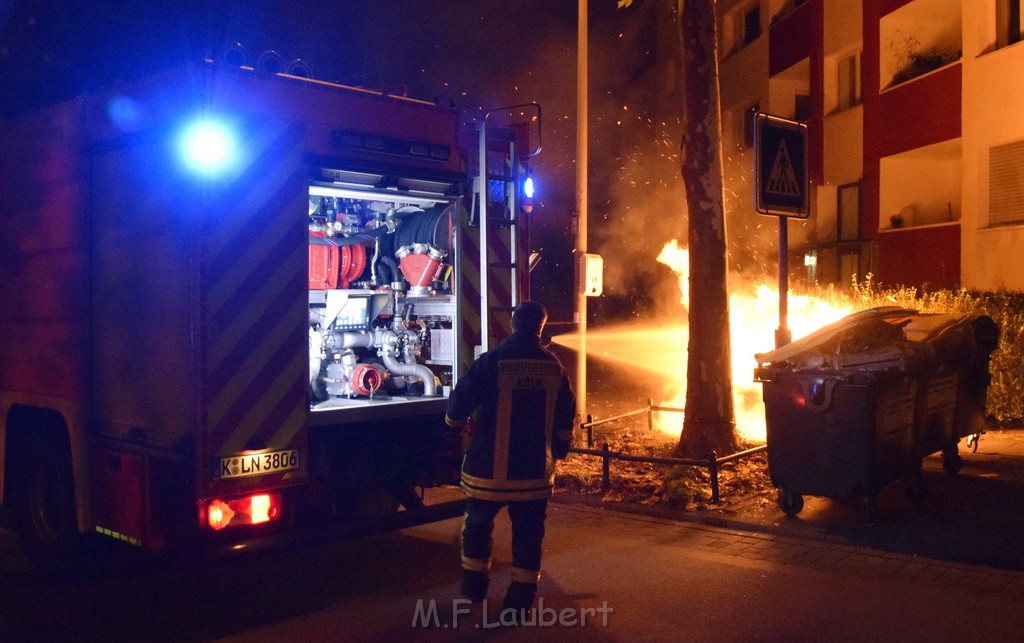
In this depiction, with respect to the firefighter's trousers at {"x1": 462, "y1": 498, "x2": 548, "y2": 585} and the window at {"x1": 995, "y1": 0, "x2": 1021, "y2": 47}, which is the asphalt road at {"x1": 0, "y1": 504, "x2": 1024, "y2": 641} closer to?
the firefighter's trousers at {"x1": 462, "y1": 498, "x2": 548, "y2": 585}

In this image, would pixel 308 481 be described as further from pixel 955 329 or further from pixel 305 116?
pixel 955 329

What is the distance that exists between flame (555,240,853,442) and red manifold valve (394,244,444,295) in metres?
4.00

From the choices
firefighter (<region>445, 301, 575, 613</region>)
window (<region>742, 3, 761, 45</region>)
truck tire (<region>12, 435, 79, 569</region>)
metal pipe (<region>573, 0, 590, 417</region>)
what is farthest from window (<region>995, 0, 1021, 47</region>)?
truck tire (<region>12, 435, 79, 569</region>)

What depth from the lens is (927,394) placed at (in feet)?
25.6

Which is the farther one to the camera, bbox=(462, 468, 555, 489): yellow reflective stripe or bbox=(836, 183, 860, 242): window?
bbox=(836, 183, 860, 242): window

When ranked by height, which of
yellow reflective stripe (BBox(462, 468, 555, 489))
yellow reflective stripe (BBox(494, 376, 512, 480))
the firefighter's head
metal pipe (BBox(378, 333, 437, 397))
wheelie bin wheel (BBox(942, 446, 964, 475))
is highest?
the firefighter's head

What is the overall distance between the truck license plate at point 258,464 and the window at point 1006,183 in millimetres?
13610

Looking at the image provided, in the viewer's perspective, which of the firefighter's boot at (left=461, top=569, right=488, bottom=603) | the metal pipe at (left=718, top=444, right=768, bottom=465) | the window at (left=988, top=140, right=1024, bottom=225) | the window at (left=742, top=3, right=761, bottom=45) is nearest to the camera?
the firefighter's boot at (left=461, top=569, right=488, bottom=603)

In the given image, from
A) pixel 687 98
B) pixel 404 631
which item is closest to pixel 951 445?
pixel 687 98

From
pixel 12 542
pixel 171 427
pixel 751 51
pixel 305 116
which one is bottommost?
pixel 12 542

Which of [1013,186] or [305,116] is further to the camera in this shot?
[1013,186]

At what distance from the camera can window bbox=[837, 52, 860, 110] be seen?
2036cm

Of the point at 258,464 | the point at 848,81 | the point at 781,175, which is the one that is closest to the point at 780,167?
the point at 781,175

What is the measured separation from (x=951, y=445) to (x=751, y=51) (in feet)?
56.9
